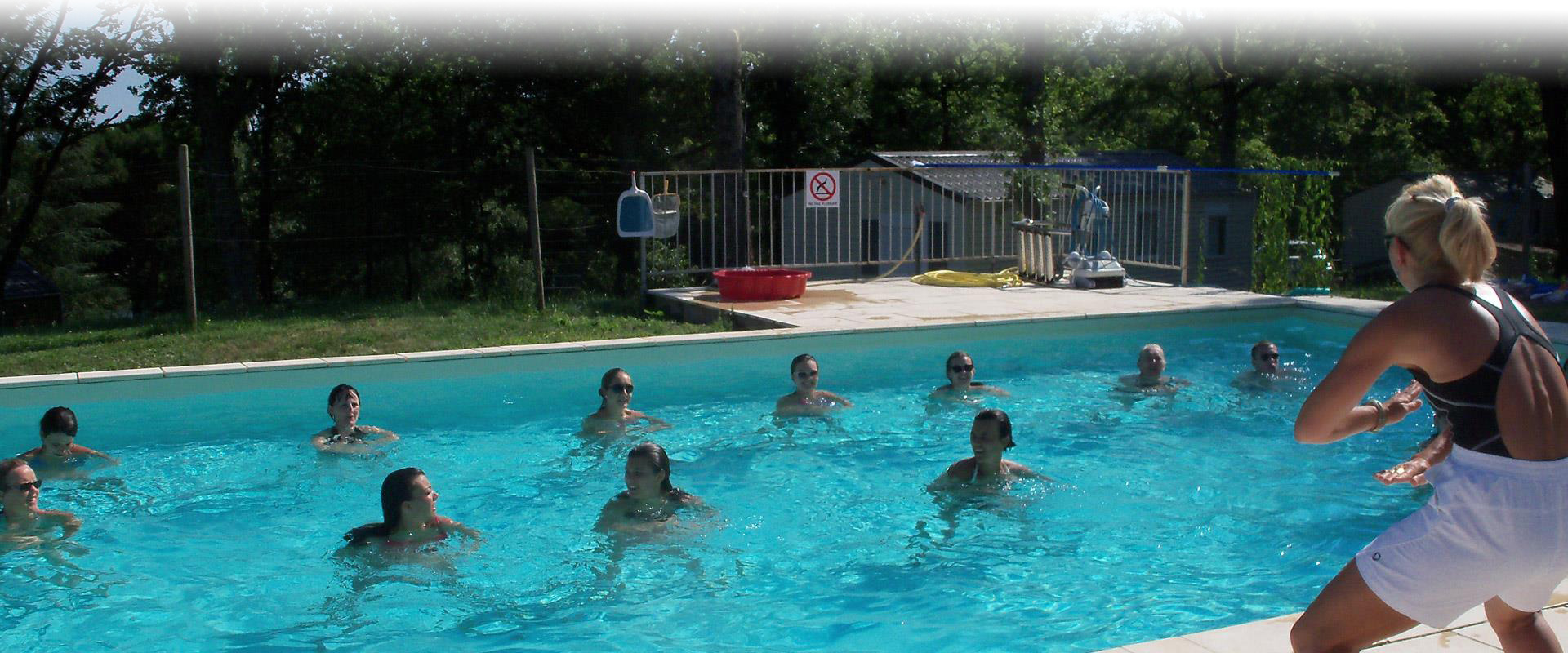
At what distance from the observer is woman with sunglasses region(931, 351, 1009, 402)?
912cm

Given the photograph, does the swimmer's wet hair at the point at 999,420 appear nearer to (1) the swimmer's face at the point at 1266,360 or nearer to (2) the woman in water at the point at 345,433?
(2) the woman in water at the point at 345,433

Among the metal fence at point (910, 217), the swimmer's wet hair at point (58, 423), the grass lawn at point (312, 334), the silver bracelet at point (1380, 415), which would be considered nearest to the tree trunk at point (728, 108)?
the metal fence at point (910, 217)

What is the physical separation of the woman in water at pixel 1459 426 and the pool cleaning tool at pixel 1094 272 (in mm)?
12409

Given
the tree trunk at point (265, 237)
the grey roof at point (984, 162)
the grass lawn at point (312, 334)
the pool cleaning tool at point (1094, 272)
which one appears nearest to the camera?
the grass lawn at point (312, 334)

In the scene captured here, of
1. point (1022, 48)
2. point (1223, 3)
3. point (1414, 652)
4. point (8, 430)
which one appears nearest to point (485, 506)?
point (8, 430)

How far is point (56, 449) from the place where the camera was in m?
7.27

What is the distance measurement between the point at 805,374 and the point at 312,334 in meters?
4.95

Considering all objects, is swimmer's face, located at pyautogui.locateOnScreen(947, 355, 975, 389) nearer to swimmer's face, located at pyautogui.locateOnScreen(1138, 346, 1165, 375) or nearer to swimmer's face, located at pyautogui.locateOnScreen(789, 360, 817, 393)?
swimmer's face, located at pyautogui.locateOnScreen(789, 360, 817, 393)

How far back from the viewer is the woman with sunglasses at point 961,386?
9.12m

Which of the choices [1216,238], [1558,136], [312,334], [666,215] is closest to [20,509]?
[312,334]


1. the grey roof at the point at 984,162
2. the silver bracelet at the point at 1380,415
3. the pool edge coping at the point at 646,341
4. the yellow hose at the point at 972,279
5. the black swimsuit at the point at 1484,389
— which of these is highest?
the grey roof at the point at 984,162

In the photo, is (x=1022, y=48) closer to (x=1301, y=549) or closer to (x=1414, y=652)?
(x=1301, y=549)

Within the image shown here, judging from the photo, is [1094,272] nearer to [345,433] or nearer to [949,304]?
[949,304]

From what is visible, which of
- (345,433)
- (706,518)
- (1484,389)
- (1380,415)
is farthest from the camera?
(345,433)
